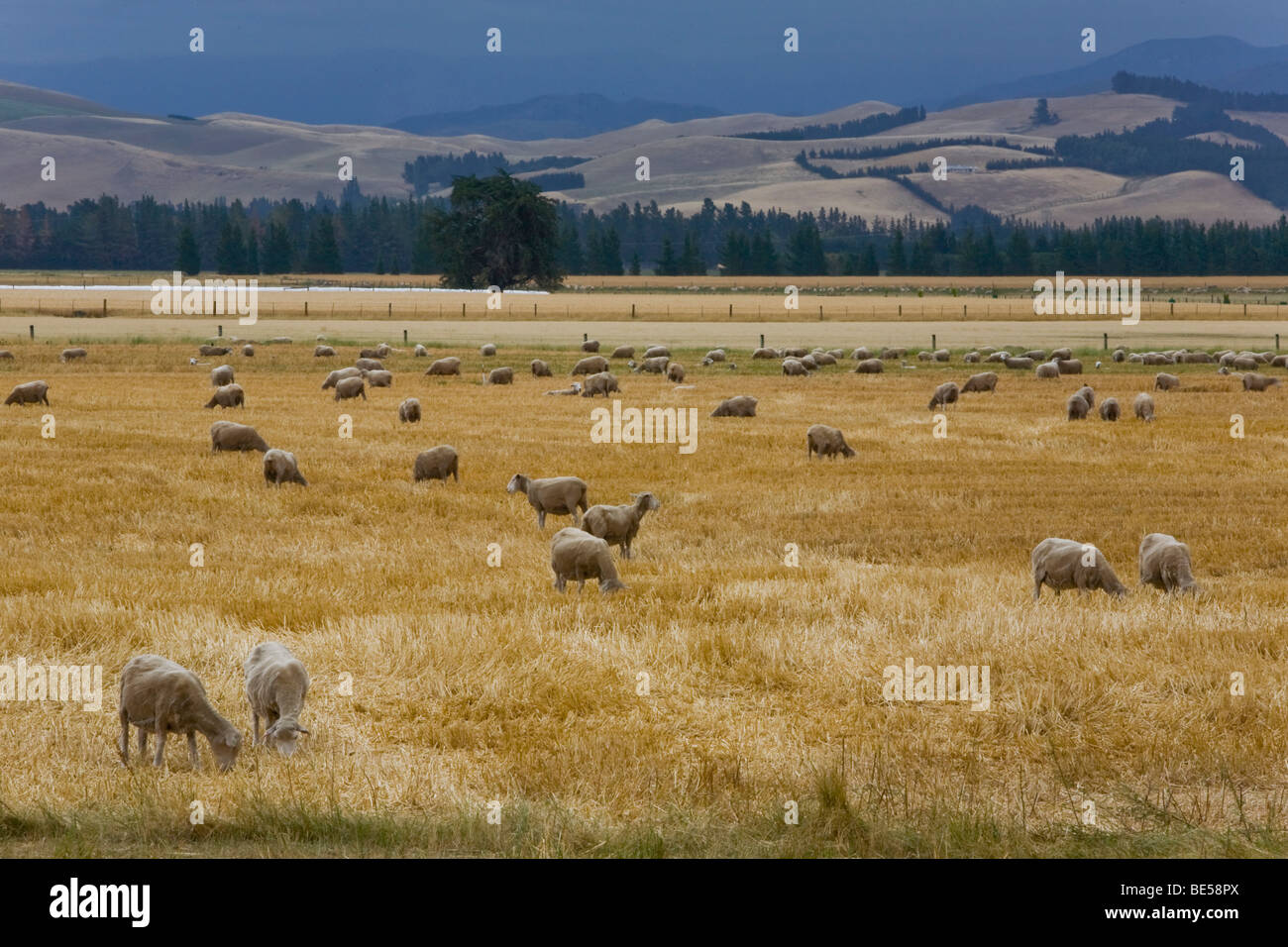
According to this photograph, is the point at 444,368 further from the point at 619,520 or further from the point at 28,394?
the point at 619,520

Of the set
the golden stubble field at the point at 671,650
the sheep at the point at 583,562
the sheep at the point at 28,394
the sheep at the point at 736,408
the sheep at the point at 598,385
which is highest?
the sheep at the point at 28,394

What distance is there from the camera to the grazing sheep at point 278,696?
1019cm

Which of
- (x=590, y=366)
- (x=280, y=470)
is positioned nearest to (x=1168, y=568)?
(x=280, y=470)

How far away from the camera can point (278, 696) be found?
10484 millimetres

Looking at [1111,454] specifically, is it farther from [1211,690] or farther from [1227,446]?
[1211,690]

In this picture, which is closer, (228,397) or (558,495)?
(558,495)

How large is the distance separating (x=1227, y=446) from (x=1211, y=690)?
19.8 meters

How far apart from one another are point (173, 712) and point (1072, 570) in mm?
10524

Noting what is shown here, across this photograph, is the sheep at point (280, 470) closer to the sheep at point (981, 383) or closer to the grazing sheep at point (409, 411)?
the grazing sheep at point (409, 411)

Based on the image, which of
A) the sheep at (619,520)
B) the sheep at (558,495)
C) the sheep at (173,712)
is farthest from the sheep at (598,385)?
the sheep at (173,712)

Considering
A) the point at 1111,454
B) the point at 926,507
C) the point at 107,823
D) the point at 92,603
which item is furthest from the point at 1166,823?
the point at 1111,454

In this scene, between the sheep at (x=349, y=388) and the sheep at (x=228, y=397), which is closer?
the sheep at (x=228, y=397)

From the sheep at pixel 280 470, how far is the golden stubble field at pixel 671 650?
1.19 ft

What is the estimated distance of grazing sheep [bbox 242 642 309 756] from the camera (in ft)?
33.4
